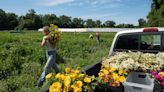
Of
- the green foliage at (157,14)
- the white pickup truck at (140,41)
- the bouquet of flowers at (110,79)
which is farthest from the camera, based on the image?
the green foliage at (157,14)

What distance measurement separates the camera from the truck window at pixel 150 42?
180 inches

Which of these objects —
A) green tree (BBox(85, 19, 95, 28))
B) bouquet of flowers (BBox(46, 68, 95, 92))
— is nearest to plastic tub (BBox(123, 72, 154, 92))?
bouquet of flowers (BBox(46, 68, 95, 92))

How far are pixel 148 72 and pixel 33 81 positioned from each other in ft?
13.9

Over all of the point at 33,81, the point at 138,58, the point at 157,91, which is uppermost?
the point at 138,58

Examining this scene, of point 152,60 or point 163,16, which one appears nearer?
point 152,60

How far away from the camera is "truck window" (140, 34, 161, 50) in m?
4.57

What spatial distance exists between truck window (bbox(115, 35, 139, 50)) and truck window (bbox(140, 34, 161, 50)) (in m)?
0.11

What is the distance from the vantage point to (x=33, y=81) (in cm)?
706

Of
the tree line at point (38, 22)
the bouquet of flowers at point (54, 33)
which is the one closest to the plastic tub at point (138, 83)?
the bouquet of flowers at point (54, 33)

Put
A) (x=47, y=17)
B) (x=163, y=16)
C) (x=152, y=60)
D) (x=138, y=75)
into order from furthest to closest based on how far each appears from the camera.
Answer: (x=47, y=17) → (x=163, y=16) → (x=152, y=60) → (x=138, y=75)

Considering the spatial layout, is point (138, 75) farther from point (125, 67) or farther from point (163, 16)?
point (163, 16)

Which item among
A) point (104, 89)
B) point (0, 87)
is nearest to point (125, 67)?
point (104, 89)

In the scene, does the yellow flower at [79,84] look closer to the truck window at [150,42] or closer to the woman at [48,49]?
the truck window at [150,42]

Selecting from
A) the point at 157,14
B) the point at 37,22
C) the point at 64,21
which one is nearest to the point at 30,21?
the point at 37,22
